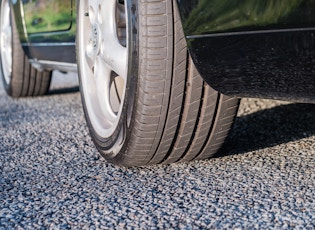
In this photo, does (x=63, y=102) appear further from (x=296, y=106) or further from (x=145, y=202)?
(x=145, y=202)

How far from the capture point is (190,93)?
2.17 m

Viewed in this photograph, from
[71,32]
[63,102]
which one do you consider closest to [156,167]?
[71,32]

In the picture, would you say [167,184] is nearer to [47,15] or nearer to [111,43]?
[111,43]

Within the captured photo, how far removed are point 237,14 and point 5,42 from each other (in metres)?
3.19

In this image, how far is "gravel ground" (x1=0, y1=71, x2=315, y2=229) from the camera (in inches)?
73.5

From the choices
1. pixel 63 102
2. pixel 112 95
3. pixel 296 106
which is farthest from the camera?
pixel 63 102

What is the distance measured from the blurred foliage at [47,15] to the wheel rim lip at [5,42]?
650mm

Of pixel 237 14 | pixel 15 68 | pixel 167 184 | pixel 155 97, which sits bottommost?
pixel 15 68

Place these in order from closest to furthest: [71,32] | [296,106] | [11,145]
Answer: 1. [11,145]
2. [71,32]
3. [296,106]

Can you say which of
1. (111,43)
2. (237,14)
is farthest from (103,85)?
(237,14)

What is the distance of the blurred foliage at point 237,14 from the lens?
1.72 m

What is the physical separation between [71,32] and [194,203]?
1.52 m

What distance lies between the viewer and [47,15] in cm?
361

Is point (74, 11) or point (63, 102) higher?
point (74, 11)
